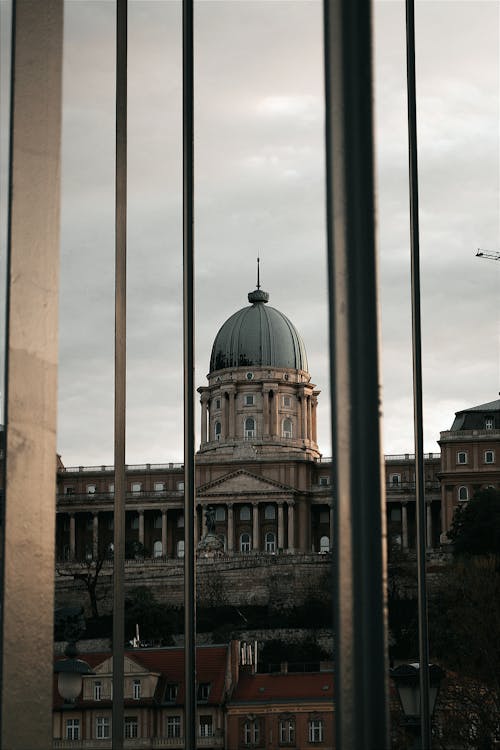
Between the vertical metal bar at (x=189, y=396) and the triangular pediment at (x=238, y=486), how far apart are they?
311 ft

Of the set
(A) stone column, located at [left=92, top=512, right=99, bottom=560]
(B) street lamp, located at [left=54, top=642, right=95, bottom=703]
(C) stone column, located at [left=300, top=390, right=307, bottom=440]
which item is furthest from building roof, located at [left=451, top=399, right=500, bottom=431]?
(B) street lamp, located at [left=54, top=642, right=95, bottom=703]

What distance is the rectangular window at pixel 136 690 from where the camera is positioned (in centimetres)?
5412

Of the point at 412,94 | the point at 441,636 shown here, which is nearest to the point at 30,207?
the point at 412,94

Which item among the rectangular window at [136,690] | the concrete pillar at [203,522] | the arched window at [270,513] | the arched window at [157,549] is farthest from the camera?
the arched window at [157,549]

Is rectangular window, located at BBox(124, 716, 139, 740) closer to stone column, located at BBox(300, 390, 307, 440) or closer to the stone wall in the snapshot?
the stone wall

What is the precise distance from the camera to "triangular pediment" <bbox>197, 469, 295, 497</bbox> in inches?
3922

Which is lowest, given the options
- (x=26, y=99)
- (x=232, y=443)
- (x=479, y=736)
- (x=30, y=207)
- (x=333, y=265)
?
(x=479, y=736)

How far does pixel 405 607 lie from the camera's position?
71.4m

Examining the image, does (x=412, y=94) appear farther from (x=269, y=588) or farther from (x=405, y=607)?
(x=269, y=588)

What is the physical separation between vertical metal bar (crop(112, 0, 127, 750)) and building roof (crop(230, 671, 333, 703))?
1965 inches

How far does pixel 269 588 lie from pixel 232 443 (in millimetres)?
23830

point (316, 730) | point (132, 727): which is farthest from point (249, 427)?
point (316, 730)

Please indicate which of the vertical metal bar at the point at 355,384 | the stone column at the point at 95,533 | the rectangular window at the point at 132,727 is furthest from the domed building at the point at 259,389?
the vertical metal bar at the point at 355,384

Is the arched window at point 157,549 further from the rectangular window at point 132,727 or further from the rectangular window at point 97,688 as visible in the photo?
the rectangular window at point 97,688
